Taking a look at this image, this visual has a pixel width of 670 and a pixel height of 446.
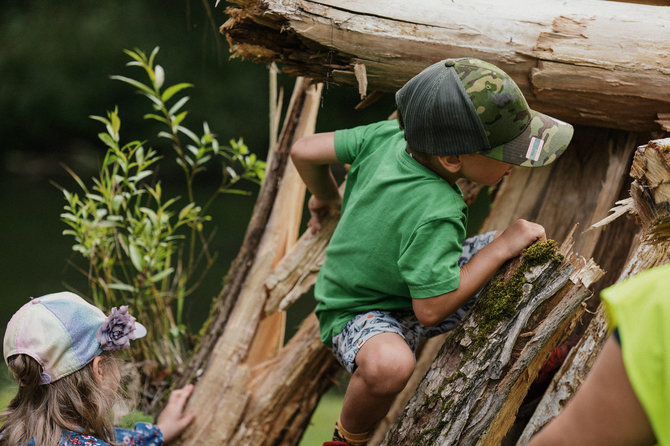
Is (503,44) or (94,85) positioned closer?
(503,44)

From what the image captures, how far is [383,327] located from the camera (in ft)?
5.52

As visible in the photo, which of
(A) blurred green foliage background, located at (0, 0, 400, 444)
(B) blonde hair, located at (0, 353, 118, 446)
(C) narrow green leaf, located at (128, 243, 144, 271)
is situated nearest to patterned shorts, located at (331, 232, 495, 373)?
(B) blonde hair, located at (0, 353, 118, 446)

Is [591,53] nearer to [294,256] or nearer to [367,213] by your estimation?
[367,213]

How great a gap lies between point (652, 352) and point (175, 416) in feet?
6.88

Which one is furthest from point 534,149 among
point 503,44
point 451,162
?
point 503,44

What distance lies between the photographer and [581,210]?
88.7 inches

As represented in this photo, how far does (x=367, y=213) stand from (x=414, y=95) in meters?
0.32

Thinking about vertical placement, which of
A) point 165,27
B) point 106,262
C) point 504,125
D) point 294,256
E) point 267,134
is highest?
point 504,125

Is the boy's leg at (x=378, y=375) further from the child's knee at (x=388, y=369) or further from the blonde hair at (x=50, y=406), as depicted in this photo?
the blonde hair at (x=50, y=406)

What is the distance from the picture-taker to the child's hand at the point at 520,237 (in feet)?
5.10

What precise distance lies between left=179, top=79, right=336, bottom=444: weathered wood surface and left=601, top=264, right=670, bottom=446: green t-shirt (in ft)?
5.76

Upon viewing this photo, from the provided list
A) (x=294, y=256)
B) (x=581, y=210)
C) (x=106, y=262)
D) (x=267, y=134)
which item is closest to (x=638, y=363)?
(x=581, y=210)

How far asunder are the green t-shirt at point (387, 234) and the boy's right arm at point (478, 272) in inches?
1.3

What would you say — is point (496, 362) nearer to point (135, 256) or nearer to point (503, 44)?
point (503, 44)
